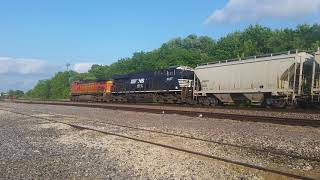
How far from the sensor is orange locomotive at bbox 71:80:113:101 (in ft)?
151

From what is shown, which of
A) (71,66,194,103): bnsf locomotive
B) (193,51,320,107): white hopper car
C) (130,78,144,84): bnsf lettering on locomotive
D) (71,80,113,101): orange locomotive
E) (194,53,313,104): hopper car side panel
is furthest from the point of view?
(71,80,113,101): orange locomotive

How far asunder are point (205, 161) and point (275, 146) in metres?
2.66

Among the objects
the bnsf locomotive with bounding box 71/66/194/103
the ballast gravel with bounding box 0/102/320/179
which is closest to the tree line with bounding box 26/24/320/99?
the bnsf locomotive with bounding box 71/66/194/103

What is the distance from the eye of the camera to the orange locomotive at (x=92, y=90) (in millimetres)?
45938

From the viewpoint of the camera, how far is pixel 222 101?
91.9ft

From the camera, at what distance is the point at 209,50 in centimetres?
8100

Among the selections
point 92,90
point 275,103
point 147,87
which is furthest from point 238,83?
point 92,90

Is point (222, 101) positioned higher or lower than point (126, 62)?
lower

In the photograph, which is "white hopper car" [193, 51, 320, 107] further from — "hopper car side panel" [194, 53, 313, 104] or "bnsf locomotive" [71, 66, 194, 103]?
"bnsf locomotive" [71, 66, 194, 103]

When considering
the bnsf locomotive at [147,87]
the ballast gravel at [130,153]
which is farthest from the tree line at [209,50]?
the ballast gravel at [130,153]

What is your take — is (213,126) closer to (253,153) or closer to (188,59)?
(253,153)

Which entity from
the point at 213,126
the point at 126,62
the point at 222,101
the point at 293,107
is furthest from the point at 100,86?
the point at 126,62

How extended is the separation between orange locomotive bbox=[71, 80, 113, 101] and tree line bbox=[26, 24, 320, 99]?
19.4 meters

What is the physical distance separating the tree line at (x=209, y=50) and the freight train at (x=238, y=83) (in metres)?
16.0
